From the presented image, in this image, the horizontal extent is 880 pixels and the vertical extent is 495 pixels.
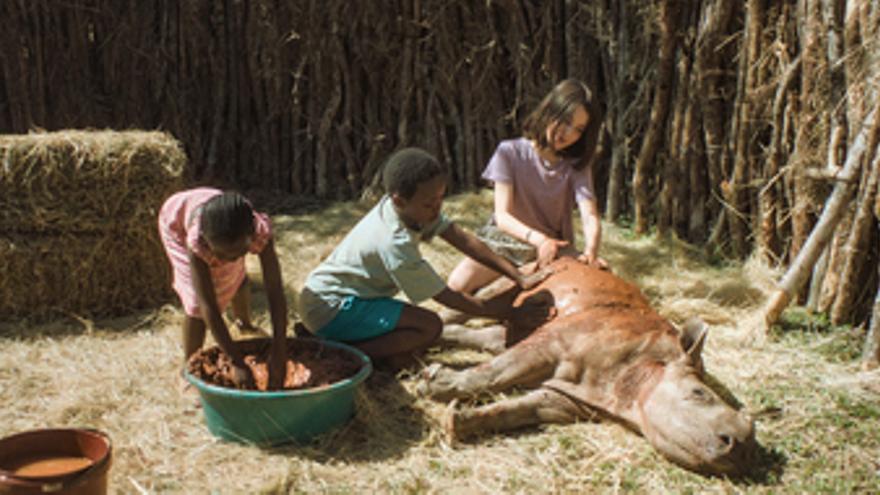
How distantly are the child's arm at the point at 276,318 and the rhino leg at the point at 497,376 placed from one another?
2.13 ft

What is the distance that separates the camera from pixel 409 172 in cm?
360

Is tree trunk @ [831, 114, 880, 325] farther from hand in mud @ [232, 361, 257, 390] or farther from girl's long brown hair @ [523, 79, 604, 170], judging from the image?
hand in mud @ [232, 361, 257, 390]

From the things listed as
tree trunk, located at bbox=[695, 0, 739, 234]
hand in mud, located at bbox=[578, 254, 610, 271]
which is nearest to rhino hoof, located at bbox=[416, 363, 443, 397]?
hand in mud, located at bbox=[578, 254, 610, 271]

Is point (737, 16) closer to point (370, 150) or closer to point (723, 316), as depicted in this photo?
point (723, 316)

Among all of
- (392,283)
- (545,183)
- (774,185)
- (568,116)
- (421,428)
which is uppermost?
(568,116)

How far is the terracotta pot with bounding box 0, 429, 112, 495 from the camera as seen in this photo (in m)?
2.41

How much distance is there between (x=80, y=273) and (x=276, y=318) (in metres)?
1.99

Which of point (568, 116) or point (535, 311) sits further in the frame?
point (568, 116)

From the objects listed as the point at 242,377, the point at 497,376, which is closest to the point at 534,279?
the point at 497,376

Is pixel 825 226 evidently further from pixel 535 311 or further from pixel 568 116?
pixel 535 311

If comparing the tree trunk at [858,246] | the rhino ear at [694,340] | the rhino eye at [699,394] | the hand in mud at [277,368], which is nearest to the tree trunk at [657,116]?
the tree trunk at [858,246]

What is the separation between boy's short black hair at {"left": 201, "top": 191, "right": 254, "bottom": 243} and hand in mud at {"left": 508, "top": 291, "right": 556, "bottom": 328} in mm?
1304

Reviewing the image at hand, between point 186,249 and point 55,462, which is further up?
point 186,249

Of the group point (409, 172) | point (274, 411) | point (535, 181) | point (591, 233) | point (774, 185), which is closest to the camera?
point (274, 411)
